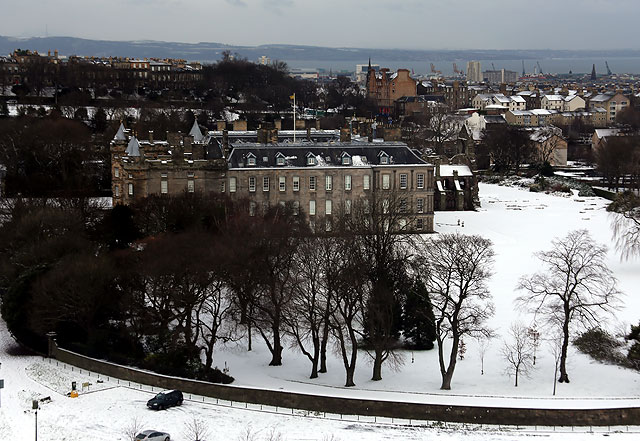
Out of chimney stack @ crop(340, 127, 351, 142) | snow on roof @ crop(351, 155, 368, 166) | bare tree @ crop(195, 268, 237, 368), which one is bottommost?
bare tree @ crop(195, 268, 237, 368)

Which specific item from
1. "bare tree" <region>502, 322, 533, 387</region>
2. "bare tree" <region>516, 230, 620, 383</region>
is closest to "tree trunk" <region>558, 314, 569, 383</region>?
"bare tree" <region>516, 230, 620, 383</region>

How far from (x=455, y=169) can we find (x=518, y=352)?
143ft

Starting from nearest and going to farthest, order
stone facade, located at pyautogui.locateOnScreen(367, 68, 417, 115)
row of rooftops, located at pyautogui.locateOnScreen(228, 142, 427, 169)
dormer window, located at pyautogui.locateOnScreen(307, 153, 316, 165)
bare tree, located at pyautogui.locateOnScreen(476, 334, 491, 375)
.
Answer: bare tree, located at pyautogui.locateOnScreen(476, 334, 491, 375)
row of rooftops, located at pyautogui.locateOnScreen(228, 142, 427, 169)
dormer window, located at pyautogui.locateOnScreen(307, 153, 316, 165)
stone facade, located at pyautogui.locateOnScreen(367, 68, 417, 115)

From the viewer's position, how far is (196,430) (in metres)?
33.2

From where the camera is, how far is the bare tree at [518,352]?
39469mm

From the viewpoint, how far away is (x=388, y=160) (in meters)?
68.2

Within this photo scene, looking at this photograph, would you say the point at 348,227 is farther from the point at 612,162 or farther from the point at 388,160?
the point at 612,162

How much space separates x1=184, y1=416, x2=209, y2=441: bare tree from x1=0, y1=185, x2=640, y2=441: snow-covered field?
0.18 metres

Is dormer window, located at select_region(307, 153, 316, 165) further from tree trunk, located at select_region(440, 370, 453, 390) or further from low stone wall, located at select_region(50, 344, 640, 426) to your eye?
low stone wall, located at select_region(50, 344, 640, 426)

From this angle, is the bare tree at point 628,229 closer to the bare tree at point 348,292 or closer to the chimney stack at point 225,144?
the bare tree at point 348,292

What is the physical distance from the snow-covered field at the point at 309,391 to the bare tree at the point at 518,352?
1.31 feet

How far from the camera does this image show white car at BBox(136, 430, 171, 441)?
32.1 metres

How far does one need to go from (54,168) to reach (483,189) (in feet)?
136

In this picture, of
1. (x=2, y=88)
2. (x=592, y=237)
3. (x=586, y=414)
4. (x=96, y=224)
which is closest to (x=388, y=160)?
(x=592, y=237)
